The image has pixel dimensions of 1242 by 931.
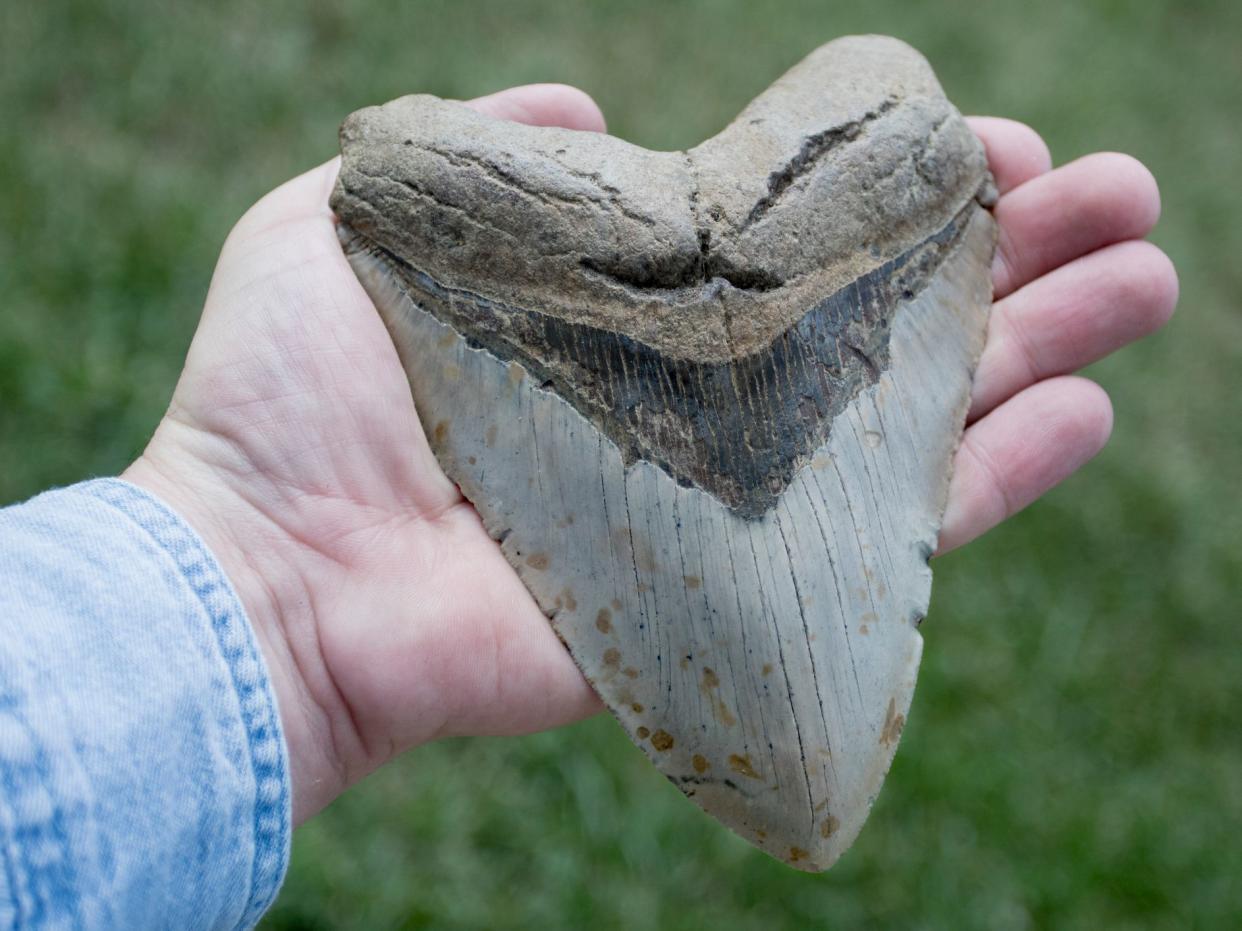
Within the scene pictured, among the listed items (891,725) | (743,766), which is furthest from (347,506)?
(891,725)

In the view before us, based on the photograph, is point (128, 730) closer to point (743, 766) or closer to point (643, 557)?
point (643, 557)

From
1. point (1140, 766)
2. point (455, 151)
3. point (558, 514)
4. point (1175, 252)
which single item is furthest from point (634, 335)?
point (1175, 252)

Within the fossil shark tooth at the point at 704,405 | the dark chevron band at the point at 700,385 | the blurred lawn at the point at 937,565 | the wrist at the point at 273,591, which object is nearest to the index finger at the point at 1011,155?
the fossil shark tooth at the point at 704,405

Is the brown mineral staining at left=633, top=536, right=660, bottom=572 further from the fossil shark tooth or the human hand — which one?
the human hand

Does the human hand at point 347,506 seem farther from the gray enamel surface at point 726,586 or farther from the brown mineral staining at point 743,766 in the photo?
the brown mineral staining at point 743,766

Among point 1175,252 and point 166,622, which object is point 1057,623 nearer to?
point 1175,252

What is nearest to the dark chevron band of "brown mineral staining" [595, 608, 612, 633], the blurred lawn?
"brown mineral staining" [595, 608, 612, 633]
